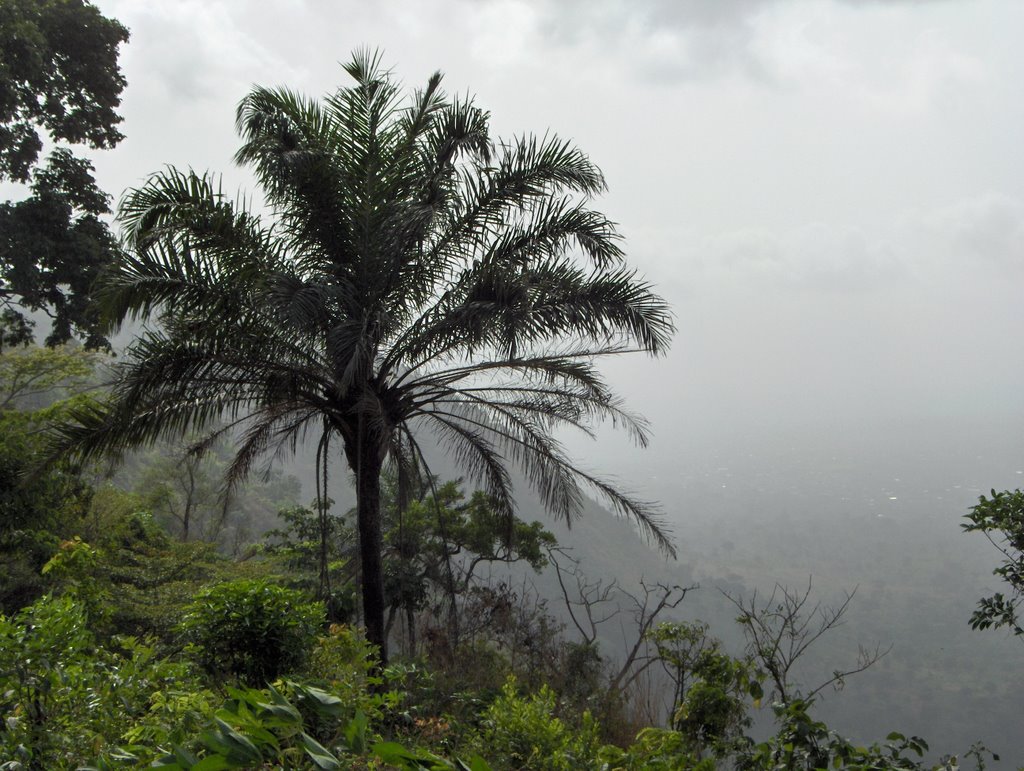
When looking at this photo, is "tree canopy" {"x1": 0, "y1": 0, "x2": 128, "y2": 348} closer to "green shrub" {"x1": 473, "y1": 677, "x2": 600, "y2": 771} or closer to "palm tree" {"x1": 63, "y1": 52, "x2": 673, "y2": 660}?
"palm tree" {"x1": 63, "y1": 52, "x2": 673, "y2": 660}

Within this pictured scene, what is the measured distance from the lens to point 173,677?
3.13 metres

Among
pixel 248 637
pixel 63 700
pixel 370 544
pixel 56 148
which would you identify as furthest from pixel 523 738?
pixel 56 148

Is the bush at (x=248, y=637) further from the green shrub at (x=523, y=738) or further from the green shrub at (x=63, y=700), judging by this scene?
the green shrub at (x=63, y=700)

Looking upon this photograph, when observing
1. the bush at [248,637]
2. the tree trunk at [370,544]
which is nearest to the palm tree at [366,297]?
the tree trunk at [370,544]

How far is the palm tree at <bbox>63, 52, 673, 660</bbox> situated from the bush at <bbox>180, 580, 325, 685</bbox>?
1.74 metres

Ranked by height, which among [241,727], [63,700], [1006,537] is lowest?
[63,700]

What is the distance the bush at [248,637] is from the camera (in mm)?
4547

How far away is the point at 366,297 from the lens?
6656 millimetres

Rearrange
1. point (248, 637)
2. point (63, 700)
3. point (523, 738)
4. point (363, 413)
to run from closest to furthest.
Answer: point (63, 700) → point (523, 738) → point (248, 637) → point (363, 413)

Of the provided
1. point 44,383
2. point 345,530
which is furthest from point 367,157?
point 44,383

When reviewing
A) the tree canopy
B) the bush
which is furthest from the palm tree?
the tree canopy

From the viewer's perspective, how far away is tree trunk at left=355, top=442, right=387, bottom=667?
6.79m

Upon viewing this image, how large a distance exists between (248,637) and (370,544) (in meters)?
2.34

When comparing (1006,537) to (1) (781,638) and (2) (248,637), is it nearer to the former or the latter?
(1) (781,638)
